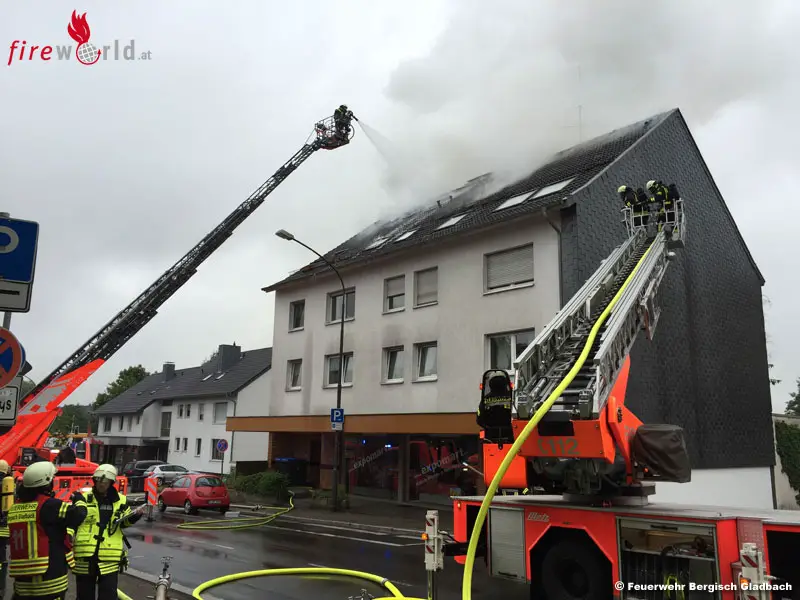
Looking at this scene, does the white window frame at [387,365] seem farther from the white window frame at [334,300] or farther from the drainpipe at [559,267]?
the drainpipe at [559,267]

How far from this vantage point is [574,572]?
7.02 m

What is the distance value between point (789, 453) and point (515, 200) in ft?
46.8

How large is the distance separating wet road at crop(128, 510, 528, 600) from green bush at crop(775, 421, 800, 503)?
1621cm

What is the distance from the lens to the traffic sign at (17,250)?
4891mm

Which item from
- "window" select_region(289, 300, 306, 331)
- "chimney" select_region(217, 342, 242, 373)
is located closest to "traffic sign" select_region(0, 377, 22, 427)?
"window" select_region(289, 300, 306, 331)

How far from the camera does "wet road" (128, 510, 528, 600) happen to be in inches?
338

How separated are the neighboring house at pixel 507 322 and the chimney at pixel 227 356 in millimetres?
16255

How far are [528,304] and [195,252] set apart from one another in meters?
10.4

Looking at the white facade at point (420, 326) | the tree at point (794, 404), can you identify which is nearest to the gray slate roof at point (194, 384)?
the white facade at point (420, 326)

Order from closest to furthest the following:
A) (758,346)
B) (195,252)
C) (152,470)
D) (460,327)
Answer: (460,327)
(195,252)
(758,346)
(152,470)

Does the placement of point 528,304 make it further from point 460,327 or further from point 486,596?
point 486,596

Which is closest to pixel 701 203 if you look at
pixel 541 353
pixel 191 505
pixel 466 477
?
pixel 466 477

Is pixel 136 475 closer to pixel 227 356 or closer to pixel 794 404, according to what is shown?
pixel 227 356

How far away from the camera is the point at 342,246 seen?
2800cm
